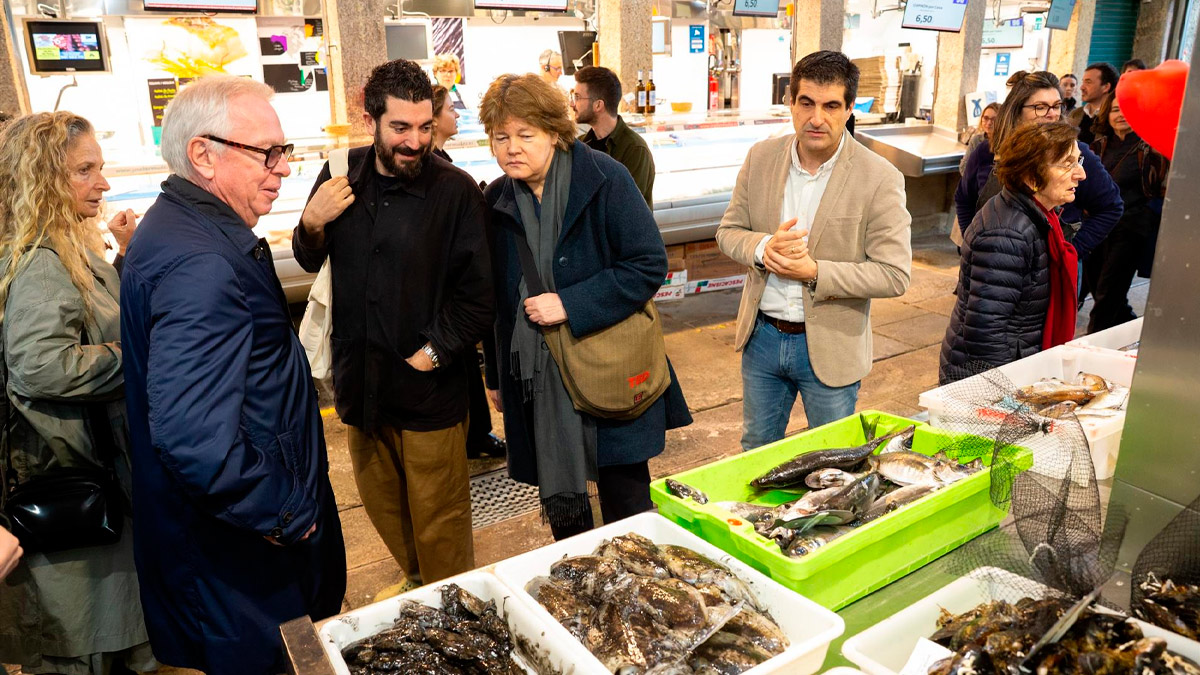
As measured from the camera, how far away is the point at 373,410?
2.94 metres

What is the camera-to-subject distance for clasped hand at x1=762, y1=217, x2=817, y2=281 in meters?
2.78

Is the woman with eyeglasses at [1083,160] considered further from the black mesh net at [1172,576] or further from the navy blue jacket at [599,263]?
the black mesh net at [1172,576]

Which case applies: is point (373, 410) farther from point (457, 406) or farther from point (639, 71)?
point (639, 71)

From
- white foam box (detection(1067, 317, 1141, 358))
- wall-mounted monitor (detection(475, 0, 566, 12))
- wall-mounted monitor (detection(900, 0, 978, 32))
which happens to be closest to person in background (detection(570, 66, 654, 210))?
wall-mounted monitor (detection(475, 0, 566, 12))

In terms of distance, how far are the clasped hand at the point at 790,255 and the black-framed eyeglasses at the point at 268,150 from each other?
5.11 feet

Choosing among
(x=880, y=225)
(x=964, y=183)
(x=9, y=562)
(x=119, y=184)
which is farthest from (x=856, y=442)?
(x=119, y=184)

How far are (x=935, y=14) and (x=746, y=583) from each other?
847cm

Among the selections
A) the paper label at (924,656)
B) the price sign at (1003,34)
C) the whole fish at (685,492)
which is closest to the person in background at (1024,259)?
the whole fish at (685,492)

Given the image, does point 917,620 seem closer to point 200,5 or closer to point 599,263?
point 599,263

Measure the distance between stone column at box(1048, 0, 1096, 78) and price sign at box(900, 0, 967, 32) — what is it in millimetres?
3202

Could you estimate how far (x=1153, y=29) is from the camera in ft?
41.6

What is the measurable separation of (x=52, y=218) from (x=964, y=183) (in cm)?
487

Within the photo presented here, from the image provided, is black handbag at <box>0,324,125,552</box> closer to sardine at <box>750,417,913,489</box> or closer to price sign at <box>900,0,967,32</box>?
sardine at <box>750,417,913,489</box>

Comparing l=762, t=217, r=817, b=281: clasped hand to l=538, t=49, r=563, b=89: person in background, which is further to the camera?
l=538, t=49, r=563, b=89: person in background
